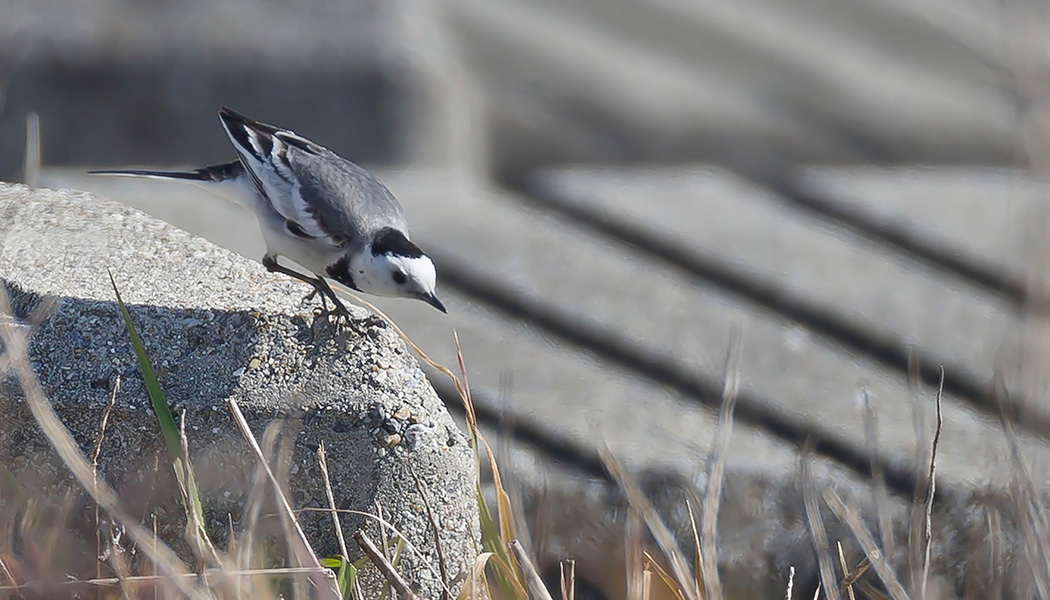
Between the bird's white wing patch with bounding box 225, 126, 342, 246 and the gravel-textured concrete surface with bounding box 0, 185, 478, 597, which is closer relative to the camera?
the gravel-textured concrete surface with bounding box 0, 185, 478, 597

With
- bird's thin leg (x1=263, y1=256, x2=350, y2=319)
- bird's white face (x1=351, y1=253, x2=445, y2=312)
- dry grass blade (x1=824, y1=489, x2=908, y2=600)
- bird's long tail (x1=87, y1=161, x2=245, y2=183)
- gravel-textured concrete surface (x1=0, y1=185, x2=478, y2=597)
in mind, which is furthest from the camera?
bird's long tail (x1=87, y1=161, x2=245, y2=183)

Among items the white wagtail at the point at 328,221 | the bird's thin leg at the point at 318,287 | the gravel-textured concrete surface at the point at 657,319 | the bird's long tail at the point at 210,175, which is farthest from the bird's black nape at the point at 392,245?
the gravel-textured concrete surface at the point at 657,319

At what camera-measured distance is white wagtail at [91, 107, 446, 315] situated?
281 cm

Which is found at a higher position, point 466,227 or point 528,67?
point 528,67

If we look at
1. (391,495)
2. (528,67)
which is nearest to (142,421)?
(391,495)

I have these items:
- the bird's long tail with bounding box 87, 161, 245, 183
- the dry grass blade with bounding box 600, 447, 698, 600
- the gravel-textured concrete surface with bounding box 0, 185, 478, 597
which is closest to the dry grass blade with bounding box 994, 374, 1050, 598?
the dry grass blade with bounding box 600, 447, 698, 600

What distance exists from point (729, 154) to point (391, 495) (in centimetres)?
364

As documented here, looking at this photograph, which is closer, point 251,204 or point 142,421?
point 142,421

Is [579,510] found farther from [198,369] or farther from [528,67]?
[528,67]

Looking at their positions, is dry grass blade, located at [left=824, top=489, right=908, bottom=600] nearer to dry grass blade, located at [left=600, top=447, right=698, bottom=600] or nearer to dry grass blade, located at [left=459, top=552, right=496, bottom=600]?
dry grass blade, located at [left=600, top=447, right=698, bottom=600]

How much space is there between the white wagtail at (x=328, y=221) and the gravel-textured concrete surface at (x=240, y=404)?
0.81ft

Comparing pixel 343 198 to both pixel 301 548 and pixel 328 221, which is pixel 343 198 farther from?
pixel 301 548

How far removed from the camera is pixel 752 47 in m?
5.76

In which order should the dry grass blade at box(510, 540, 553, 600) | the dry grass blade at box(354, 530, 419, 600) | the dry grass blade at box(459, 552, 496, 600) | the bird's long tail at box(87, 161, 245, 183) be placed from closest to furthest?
the dry grass blade at box(510, 540, 553, 600), the dry grass blade at box(354, 530, 419, 600), the dry grass blade at box(459, 552, 496, 600), the bird's long tail at box(87, 161, 245, 183)
